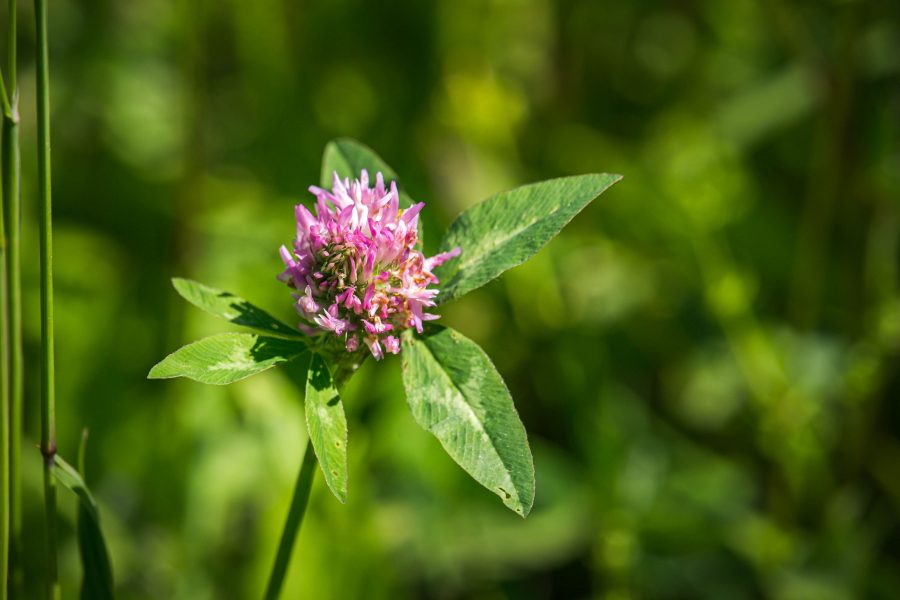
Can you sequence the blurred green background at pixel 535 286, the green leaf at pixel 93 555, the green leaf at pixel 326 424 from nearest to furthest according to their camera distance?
the green leaf at pixel 326 424, the green leaf at pixel 93 555, the blurred green background at pixel 535 286

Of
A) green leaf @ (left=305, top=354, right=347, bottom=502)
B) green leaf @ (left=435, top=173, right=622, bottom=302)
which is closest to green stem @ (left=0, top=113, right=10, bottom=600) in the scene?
green leaf @ (left=305, top=354, right=347, bottom=502)

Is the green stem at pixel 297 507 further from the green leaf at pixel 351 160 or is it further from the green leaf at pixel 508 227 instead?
the green leaf at pixel 351 160

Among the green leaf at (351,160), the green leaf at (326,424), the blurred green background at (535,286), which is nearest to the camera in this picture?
the green leaf at (326,424)

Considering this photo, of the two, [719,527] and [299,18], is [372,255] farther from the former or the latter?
[299,18]

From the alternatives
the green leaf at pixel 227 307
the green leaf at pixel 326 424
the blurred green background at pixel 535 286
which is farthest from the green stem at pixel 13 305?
the blurred green background at pixel 535 286

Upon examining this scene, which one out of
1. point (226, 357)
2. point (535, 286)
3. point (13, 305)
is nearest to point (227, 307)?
point (226, 357)

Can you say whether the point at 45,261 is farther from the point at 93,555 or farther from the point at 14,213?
the point at 93,555
